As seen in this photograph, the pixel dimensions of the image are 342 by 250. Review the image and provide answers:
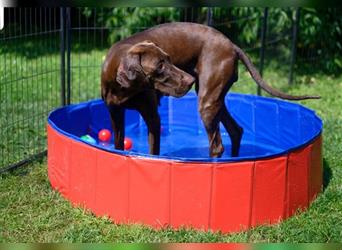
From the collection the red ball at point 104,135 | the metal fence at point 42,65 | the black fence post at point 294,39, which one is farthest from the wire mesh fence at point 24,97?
the black fence post at point 294,39

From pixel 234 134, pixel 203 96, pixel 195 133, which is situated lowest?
pixel 195 133

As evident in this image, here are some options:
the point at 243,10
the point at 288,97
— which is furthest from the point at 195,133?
the point at 243,10

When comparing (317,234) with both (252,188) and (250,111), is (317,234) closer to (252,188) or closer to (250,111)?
(252,188)

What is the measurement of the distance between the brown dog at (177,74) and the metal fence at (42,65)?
39.2 inches

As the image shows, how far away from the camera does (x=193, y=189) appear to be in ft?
13.6

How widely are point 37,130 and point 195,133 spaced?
1.80 m

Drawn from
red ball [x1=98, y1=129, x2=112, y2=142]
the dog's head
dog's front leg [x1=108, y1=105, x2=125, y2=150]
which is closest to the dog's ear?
the dog's head

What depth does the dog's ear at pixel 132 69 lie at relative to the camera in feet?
14.6

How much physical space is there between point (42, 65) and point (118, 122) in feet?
13.2

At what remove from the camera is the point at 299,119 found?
19.9 feet

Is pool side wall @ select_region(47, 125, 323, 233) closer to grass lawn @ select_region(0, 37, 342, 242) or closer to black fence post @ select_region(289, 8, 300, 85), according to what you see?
grass lawn @ select_region(0, 37, 342, 242)

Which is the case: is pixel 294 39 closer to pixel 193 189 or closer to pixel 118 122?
pixel 118 122

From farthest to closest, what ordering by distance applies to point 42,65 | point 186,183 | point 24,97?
point 42,65 → point 24,97 → point 186,183

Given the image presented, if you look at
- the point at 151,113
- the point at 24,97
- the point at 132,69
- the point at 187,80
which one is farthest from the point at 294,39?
the point at 132,69
